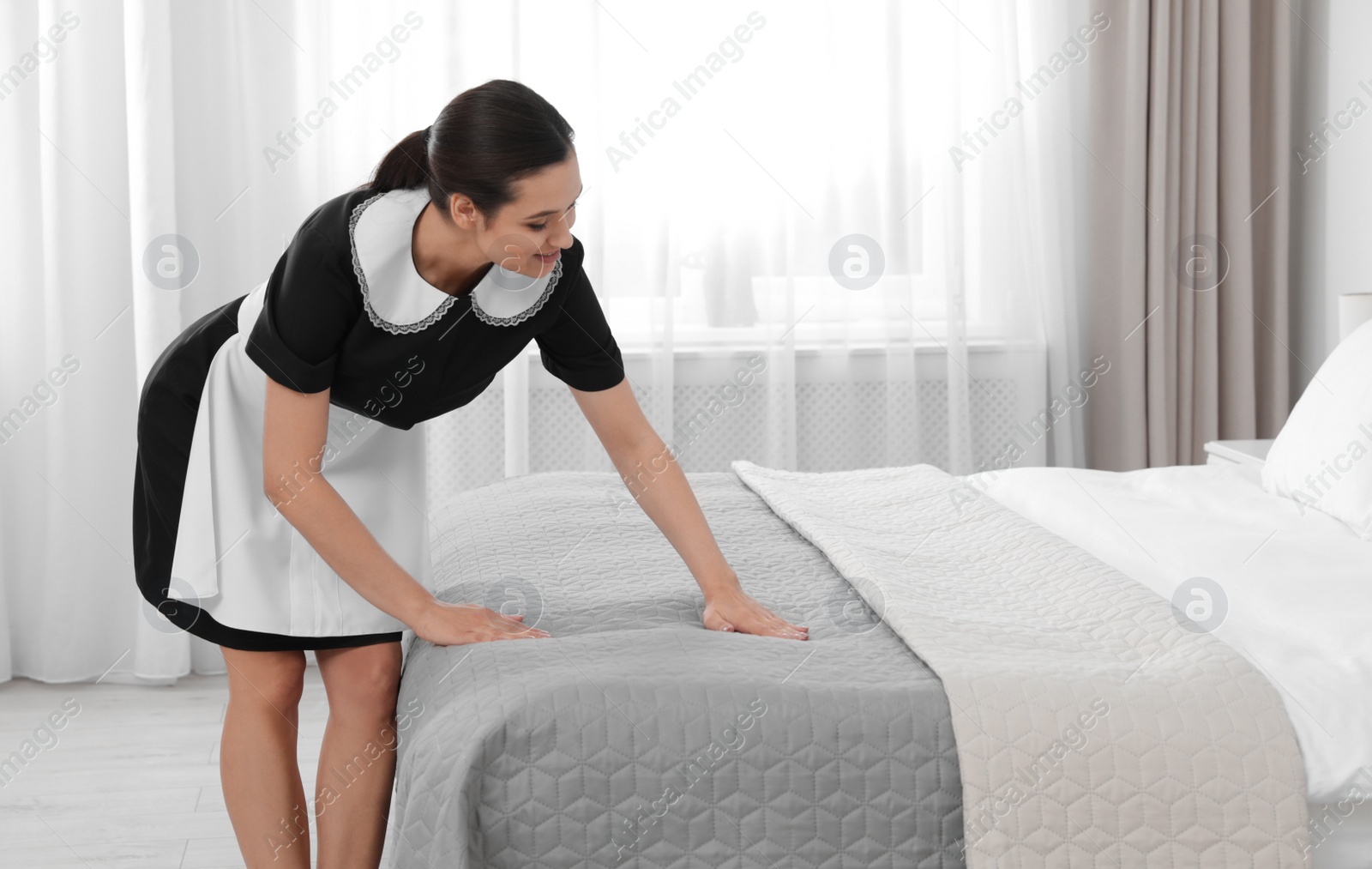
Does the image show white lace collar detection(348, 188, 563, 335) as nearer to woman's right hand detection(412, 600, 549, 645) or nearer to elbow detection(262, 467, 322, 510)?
elbow detection(262, 467, 322, 510)

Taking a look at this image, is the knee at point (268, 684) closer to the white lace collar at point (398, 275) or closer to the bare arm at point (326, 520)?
the bare arm at point (326, 520)

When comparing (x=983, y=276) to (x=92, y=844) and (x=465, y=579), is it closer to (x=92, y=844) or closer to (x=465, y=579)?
(x=465, y=579)

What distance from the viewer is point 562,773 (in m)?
1.12

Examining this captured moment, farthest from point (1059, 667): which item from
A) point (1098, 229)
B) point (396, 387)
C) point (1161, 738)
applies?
point (1098, 229)

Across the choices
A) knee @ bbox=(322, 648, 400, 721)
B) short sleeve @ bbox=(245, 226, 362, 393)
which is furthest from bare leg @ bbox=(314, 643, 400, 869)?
short sleeve @ bbox=(245, 226, 362, 393)

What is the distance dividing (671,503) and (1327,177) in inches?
99.0

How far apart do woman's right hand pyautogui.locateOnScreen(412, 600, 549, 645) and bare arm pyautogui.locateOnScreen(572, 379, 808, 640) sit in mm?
223

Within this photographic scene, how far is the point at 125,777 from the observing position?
2.44 m

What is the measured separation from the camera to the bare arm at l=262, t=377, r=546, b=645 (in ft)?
4.19

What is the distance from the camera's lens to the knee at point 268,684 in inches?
55.7

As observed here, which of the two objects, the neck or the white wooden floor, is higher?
the neck

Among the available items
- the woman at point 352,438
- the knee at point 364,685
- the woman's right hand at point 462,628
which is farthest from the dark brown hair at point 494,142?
the knee at point 364,685

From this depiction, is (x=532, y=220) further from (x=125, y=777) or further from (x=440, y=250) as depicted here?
(x=125, y=777)

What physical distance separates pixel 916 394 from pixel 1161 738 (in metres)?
2.22
